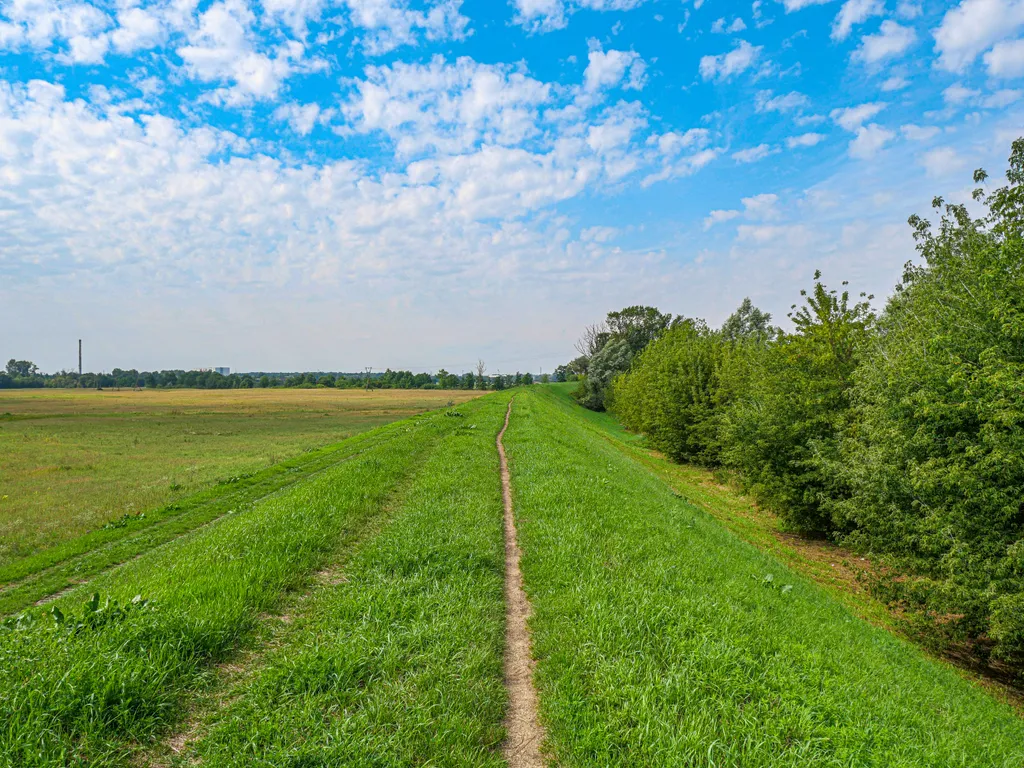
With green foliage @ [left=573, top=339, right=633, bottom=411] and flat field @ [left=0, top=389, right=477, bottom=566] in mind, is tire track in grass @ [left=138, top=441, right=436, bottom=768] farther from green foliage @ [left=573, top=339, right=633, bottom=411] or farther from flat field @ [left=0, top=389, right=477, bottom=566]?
green foliage @ [left=573, top=339, right=633, bottom=411]

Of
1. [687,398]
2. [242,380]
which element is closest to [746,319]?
[687,398]

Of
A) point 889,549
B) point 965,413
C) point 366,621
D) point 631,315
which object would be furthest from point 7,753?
point 631,315

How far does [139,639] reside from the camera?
4289 millimetres

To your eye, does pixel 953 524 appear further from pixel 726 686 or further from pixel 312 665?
pixel 312 665

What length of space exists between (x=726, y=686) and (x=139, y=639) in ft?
18.6

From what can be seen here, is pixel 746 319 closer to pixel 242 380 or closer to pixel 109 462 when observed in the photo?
pixel 109 462

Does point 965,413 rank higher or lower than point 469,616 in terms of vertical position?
higher

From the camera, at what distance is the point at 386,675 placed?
433 cm

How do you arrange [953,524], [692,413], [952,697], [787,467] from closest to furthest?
1. [952,697]
2. [953,524]
3. [787,467]
4. [692,413]

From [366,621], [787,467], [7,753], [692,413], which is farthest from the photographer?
[692,413]

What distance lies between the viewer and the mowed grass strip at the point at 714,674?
12.6 ft

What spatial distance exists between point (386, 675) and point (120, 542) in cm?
956

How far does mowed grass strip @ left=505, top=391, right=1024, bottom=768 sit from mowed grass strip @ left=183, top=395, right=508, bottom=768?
26.8 inches

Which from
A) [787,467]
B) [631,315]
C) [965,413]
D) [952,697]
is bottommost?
[952,697]
